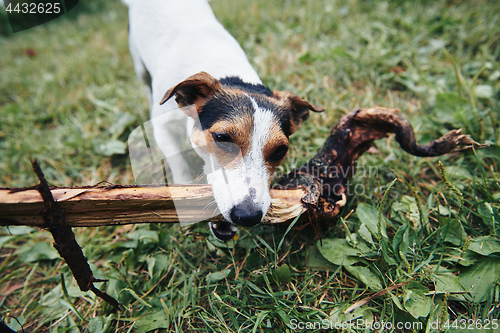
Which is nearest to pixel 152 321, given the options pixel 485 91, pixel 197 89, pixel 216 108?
pixel 216 108

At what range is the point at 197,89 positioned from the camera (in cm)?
245

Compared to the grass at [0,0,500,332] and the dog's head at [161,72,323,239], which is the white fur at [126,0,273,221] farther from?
the grass at [0,0,500,332]

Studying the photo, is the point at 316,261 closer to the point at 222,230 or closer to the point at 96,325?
the point at 222,230

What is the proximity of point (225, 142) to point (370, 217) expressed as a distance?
1.26 m

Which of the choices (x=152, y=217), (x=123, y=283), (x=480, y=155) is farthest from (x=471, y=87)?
(x=123, y=283)

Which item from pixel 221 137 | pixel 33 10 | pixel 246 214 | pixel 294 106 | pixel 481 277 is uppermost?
pixel 33 10

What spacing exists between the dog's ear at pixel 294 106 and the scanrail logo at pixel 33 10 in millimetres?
3974

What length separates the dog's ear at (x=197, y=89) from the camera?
2.33 m

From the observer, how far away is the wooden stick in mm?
1599

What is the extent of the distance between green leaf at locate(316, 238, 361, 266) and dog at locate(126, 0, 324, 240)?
26.1 inches

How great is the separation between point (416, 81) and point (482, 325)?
3.00 meters

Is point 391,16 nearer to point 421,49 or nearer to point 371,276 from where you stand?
point 421,49

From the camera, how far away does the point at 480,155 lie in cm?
283

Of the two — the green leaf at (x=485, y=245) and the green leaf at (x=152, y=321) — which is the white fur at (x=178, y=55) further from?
the green leaf at (x=485, y=245)
